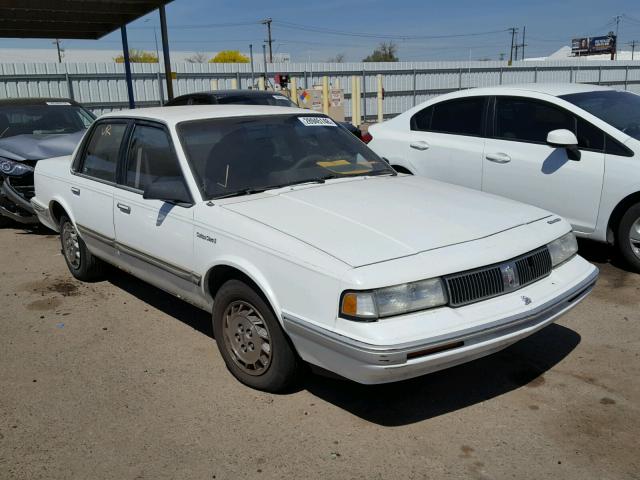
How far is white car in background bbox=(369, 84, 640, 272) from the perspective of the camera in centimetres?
539

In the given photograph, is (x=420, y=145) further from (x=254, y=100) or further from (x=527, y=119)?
(x=254, y=100)

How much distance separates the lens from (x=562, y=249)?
3713 mm

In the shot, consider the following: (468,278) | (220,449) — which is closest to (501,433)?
(468,278)

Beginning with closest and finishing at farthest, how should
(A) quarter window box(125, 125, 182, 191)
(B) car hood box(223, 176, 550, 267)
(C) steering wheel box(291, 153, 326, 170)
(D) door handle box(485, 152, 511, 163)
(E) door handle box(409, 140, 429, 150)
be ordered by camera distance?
(B) car hood box(223, 176, 550, 267) → (A) quarter window box(125, 125, 182, 191) → (C) steering wheel box(291, 153, 326, 170) → (D) door handle box(485, 152, 511, 163) → (E) door handle box(409, 140, 429, 150)

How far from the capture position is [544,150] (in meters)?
5.79

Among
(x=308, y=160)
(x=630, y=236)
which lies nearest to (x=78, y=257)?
(x=308, y=160)

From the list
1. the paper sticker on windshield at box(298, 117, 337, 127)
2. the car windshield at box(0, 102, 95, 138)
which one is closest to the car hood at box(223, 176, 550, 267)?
the paper sticker on windshield at box(298, 117, 337, 127)

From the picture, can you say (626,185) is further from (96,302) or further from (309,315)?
(96,302)

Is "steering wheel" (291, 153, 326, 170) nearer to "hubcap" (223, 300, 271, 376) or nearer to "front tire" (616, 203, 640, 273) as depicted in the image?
"hubcap" (223, 300, 271, 376)

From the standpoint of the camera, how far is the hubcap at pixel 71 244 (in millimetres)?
5684

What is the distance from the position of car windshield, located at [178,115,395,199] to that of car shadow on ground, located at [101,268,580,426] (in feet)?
4.13

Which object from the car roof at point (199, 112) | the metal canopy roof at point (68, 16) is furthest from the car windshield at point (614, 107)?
the metal canopy roof at point (68, 16)

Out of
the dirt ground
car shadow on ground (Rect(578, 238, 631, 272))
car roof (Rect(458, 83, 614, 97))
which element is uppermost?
car roof (Rect(458, 83, 614, 97))

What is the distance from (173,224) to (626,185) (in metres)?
3.81
